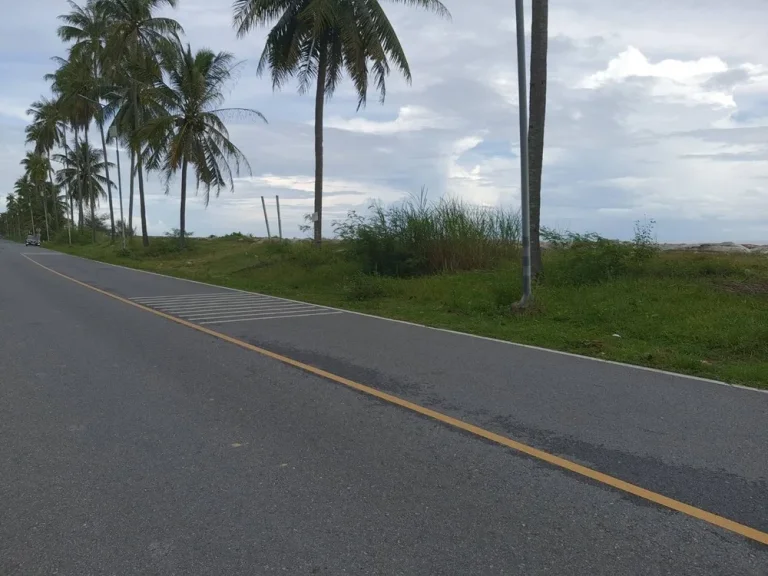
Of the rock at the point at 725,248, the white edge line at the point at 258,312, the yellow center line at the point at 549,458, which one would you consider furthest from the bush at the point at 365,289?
the rock at the point at 725,248

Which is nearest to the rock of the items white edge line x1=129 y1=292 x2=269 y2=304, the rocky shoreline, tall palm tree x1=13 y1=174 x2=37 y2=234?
the rocky shoreline

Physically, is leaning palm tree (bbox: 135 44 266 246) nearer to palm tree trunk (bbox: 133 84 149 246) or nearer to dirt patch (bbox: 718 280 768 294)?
palm tree trunk (bbox: 133 84 149 246)

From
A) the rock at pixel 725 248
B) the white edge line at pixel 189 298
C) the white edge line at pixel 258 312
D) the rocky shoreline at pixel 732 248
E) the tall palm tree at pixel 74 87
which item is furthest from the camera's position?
the tall palm tree at pixel 74 87

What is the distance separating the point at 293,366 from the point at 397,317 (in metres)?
5.01

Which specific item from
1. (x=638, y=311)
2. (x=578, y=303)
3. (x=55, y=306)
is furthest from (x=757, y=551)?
(x=55, y=306)

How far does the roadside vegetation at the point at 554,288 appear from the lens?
8.88 m

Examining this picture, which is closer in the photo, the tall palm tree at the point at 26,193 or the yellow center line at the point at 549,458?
the yellow center line at the point at 549,458

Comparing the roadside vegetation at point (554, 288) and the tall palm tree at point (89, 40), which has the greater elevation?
the tall palm tree at point (89, 40)

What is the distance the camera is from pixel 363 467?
173 inches

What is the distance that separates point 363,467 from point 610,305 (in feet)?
27.0

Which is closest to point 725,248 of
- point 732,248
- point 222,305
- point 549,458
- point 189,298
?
point 732,248

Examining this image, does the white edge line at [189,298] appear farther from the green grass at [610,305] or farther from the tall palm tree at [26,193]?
the tall palm tree at [26,193]

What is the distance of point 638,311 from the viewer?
35.7ft

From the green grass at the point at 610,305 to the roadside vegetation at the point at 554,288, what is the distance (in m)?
0.03
